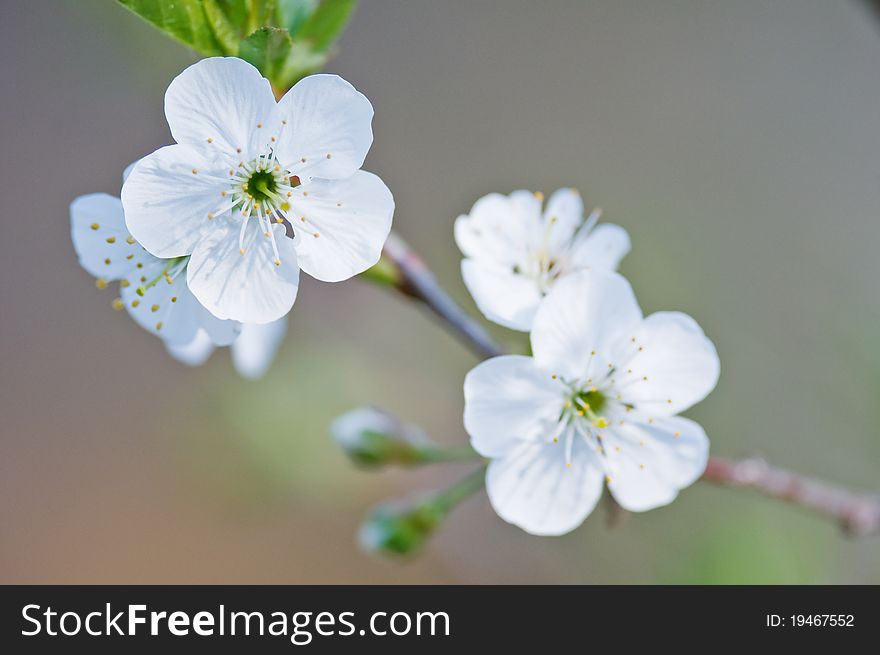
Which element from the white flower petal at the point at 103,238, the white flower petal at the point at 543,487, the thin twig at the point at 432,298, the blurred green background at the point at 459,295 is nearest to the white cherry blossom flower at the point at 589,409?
the white flower petal at the point at 543,487

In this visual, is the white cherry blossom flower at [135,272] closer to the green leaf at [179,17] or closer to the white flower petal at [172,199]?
the white flower petal at [172,199]

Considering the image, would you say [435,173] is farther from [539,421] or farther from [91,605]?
[539,421]

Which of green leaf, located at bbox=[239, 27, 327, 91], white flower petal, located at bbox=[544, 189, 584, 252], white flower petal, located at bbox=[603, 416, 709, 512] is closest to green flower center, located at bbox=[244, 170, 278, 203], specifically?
green leaf, located at bbox=[239, 27, 327, 91]

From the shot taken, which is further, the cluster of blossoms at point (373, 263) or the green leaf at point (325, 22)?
the green leaf at point (325, 22)

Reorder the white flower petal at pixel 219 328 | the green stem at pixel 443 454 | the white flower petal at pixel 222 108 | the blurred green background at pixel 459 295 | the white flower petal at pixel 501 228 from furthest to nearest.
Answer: the blurred green background at pixel 459 295 → the green stem at pixel 443 454 → the white flower petal at pixel 501 228 → the white flower petal at pixel 219 328 → the white flower petal at pixel 222 108

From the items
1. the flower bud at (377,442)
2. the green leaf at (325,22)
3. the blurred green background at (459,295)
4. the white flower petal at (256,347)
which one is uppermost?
the blurred green background at (459,295)

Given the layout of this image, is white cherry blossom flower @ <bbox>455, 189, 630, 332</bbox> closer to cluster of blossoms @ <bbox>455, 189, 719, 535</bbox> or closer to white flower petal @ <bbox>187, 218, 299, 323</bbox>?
cluster of blossoms @ <bbox>455, 189, 719, 535</bbox>

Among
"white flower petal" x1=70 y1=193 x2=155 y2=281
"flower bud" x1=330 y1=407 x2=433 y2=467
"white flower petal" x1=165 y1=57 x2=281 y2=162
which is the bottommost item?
"flower bud" x1=330 y1=407 x2=433 y2=467
